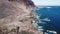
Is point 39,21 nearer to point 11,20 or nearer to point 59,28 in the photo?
point 59,28

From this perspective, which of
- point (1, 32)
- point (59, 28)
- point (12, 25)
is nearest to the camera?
point (1, 32)

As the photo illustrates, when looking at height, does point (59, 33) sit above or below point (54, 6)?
below

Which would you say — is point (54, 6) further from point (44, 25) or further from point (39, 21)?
point (44, 25)

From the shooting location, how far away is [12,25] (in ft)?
24.1

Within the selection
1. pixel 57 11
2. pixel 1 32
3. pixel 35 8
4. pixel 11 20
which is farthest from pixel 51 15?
pixel 1 32

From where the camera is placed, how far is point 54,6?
12.7m

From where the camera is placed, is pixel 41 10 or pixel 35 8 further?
pixel 35 8

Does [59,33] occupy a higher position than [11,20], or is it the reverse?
[11,20]

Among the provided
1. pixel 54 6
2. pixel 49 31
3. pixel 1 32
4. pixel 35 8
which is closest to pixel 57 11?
pixel 54 6

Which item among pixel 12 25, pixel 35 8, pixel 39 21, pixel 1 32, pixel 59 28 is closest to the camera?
pixel 1 32

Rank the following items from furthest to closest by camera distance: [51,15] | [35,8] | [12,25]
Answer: [35,8], [51,15], [12,25]

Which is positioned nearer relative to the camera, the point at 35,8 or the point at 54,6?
the point at 54,6

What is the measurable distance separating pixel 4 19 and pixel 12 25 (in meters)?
1.08

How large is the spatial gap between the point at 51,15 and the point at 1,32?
5.58 m
